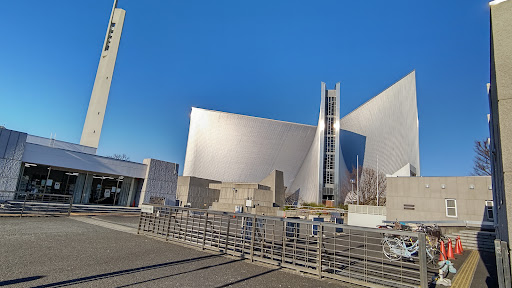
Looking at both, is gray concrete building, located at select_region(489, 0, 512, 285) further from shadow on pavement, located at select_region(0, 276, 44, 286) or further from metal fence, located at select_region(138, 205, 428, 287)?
shadow on pavement, located at select_region(0, 276, 44, 286)

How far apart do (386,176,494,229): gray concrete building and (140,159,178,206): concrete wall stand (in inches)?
598

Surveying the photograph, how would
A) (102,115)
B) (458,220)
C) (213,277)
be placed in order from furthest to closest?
(102,115) → (458,220) → (213,277)

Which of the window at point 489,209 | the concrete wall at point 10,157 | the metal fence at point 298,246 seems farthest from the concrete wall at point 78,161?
the window at point 489,209

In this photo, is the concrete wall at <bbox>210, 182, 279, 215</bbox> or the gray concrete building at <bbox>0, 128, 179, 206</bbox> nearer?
the gray concrete building at <bbox>0, 128, 179, 206</bbox>

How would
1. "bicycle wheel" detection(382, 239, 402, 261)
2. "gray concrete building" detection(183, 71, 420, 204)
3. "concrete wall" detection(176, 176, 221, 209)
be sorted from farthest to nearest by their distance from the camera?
"gray concrete building" detection(183, 71, 420, 204) → "concrete wall" detection(176, 176, 221, 209) → "bicycle wheel" detection(382, 239, 402, 261)

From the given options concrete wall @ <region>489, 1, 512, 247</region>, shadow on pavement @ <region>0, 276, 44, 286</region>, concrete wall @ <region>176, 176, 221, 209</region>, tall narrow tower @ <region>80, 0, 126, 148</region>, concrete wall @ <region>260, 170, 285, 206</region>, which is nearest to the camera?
concrete wall @ <region>489, 1, 512, 247</region>

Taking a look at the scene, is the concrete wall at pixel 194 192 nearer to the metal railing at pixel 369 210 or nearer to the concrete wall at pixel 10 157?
the concrete wall at pixel 10 157

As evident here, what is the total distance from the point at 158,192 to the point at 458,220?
18.9m

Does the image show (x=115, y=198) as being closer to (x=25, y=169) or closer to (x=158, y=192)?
(x=158, y=192)

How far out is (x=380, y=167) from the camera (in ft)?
133

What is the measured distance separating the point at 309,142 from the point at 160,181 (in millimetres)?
30239

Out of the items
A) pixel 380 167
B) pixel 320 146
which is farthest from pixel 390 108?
pixel 320 146

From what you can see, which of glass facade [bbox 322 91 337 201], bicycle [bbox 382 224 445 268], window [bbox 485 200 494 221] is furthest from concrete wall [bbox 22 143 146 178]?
glass facade [bbox 322 91 337 201]

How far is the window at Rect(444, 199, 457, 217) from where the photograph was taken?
46.6 feet
